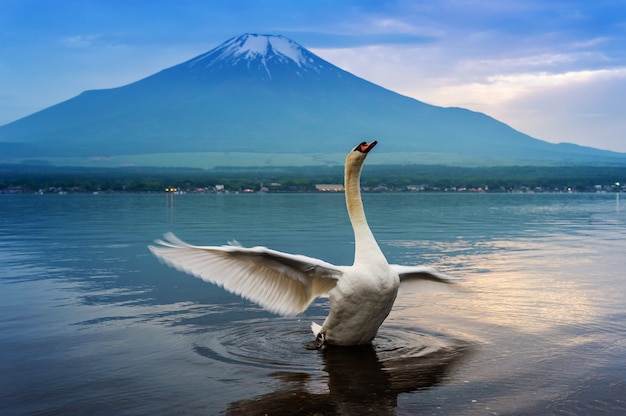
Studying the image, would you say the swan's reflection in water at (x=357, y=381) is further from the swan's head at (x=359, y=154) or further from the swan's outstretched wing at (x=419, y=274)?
the swan's head at (x=359, y=154)

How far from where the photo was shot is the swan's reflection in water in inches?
338

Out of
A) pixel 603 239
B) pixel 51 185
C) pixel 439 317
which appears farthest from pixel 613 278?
pixel 51 185

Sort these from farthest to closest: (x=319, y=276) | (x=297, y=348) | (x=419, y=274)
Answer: (x=419, y=274)
(x=297, y=348)
(x=319, y=276)

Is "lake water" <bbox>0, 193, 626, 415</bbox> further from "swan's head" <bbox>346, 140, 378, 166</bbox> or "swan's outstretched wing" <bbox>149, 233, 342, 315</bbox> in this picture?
"swan's head" <bbox>346, 140, 378, 166</bbox>

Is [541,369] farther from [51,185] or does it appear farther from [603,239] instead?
[51,185]

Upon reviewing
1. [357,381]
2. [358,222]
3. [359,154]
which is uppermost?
[359,154]

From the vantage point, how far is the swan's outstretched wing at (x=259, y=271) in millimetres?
10789

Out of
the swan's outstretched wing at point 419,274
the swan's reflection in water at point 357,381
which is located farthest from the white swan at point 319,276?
the swan's outstretched wing at point 419,274

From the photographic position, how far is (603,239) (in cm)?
2809

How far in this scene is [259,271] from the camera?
11.2 meters

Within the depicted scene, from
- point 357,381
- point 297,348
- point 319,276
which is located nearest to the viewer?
point 357,381

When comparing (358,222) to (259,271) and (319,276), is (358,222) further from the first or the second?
(259,271)

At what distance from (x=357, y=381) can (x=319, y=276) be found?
1.94 meters

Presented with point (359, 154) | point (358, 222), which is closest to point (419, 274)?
point (358, 222)
